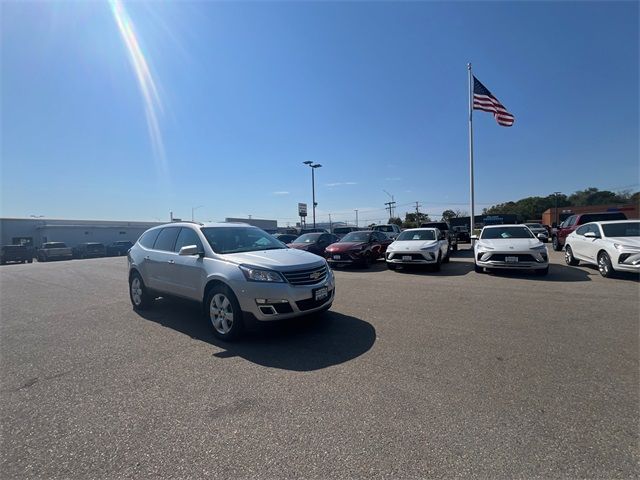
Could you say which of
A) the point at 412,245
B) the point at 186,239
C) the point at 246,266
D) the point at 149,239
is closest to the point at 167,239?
the point at 186,239

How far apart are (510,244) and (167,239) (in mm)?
9531

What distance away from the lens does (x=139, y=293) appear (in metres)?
6.75

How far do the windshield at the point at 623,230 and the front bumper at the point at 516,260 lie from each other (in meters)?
2.10

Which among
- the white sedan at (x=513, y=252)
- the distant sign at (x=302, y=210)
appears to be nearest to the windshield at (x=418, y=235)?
the white sedan at (x=513, y=252)

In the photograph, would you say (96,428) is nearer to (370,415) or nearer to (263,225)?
(370,415)

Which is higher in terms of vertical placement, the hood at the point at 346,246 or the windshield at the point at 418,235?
the windshield at the point at 418,235

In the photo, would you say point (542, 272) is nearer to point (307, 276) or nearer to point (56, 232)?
point (307, 276)

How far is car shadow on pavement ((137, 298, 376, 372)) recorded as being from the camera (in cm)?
398

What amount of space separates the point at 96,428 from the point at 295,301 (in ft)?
8.14

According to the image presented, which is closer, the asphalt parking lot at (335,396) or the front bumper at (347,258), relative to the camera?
the asphalt parking lot at (335,396)

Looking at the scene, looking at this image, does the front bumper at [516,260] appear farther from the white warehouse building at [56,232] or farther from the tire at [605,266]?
the white warehouse building at [56,232]

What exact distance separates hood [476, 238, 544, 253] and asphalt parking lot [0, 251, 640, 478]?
3.79 metres

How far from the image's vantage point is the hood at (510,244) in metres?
9.63

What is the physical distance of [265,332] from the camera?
505 centimetres
